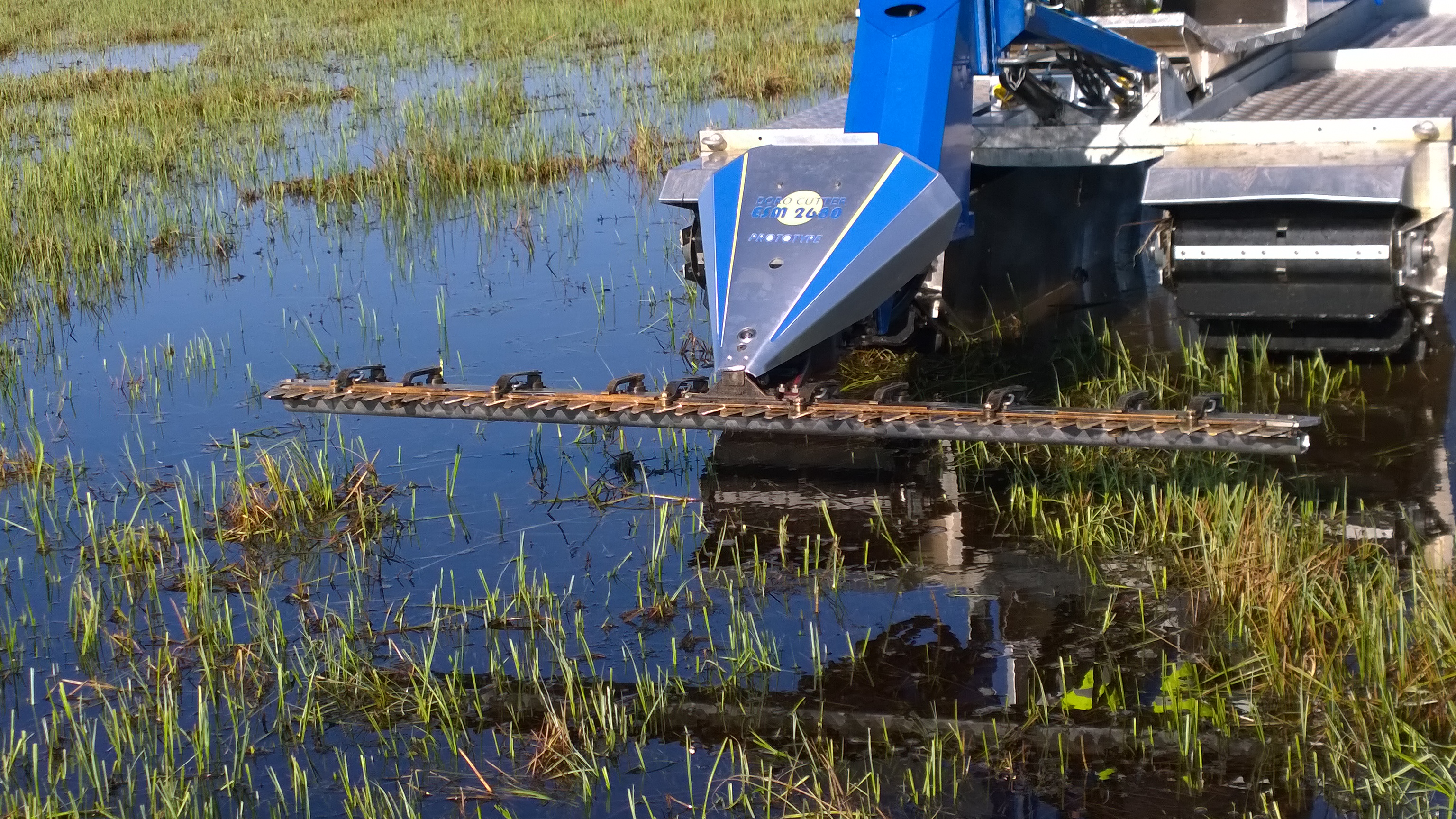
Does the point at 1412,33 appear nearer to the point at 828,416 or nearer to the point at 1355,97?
the point at 1355,97

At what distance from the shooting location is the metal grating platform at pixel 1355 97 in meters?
5.59

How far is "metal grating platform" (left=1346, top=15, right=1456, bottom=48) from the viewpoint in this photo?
7547 millimetres

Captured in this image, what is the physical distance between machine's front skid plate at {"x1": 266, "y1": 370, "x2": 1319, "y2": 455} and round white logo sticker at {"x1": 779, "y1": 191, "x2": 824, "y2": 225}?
1.99 ft

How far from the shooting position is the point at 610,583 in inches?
188

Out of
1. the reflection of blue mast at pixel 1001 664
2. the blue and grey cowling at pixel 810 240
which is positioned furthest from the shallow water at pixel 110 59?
the reflection of blue mast at pixel 1001 664

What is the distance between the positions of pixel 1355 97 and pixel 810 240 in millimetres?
2470

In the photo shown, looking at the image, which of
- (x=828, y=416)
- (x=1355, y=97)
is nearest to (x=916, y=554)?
(x=828, y=416)

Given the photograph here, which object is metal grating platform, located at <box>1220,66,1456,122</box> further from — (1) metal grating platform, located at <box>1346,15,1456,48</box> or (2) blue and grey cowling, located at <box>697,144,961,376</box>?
(2) blue and grey cowling, located at <box>697,144,961,376</box>

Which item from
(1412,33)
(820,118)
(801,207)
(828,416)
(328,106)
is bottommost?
(828,416)

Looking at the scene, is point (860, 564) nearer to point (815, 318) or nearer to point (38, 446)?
point (815, 318)

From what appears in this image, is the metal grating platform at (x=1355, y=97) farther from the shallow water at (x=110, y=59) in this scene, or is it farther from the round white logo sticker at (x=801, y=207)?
the shallow water at (x=110, y=59)

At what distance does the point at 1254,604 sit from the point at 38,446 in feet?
13.7

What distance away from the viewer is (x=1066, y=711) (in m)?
3.85

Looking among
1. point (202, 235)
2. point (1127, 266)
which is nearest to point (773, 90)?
point (202, 235)
